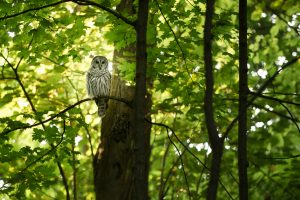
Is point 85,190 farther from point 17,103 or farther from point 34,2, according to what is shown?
point 34,2

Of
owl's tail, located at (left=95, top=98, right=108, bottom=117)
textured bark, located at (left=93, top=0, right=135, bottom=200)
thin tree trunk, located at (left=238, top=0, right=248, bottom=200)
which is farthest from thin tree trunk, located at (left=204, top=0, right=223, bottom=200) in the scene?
owl's tail, located at (left=95, top=98, right=108, bottom=117)

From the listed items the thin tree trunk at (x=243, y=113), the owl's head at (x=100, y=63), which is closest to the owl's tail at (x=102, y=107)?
the owl's head at (x=100, y=63)

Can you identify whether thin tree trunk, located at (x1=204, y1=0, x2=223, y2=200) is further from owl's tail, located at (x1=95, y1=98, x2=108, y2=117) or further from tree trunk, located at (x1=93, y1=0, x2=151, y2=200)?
owl's tail, located at (x1=95, y1=98, x2=108, y2=117)

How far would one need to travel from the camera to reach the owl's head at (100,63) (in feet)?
19.4

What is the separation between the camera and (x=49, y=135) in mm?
3936

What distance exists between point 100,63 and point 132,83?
1570 millimetres

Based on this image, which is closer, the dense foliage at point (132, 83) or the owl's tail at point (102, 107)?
the dense foliage at point (132, 83)

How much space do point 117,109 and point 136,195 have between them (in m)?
3.12

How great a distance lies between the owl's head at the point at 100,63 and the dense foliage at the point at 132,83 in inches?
3.9

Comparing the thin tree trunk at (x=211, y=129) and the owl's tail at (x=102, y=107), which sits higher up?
the owl's tail at (x=102, y=107)

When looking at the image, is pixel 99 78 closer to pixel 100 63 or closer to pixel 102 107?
pixel 100 63

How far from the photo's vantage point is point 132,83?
14.7ft

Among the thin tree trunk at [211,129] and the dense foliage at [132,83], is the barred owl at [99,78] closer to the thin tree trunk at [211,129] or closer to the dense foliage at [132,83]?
the dense foliage at [132,83]

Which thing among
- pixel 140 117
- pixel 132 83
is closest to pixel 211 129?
pixel 140 117
